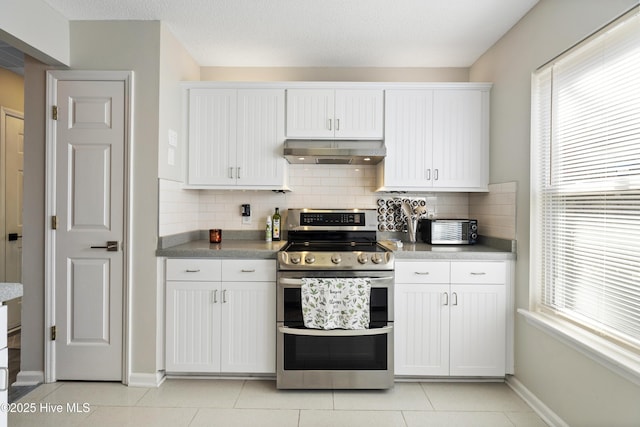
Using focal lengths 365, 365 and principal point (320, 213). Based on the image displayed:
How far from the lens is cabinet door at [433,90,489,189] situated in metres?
2.97

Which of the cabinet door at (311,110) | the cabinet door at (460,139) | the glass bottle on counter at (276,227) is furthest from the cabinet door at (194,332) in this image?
the cabinet door at (460,139)

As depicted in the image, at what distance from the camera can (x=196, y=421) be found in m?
2.17

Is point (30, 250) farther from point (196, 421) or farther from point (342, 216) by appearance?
point (342, 216)

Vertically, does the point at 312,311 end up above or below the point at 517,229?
below

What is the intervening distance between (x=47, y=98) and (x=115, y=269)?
1290mm

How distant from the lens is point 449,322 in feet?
8.50

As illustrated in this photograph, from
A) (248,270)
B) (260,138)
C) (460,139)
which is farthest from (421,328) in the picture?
(260,138)

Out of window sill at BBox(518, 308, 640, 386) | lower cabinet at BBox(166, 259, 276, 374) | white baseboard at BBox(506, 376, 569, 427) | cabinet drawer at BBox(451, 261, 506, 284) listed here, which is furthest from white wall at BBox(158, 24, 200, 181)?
white baseboard at BBox(506, 376, 569, 427)

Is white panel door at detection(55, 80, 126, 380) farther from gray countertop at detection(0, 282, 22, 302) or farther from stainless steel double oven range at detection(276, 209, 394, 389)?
gray countertop at detection(0, 282, 22, 302)

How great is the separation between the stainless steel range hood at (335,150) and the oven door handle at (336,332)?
4.23 feet

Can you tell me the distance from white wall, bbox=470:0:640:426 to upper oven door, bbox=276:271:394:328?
3.02ft

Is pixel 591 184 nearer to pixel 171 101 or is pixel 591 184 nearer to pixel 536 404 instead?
pixel 536 404

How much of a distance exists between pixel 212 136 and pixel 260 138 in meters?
0.40

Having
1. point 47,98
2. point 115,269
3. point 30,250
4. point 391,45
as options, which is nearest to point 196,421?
point 115,269
